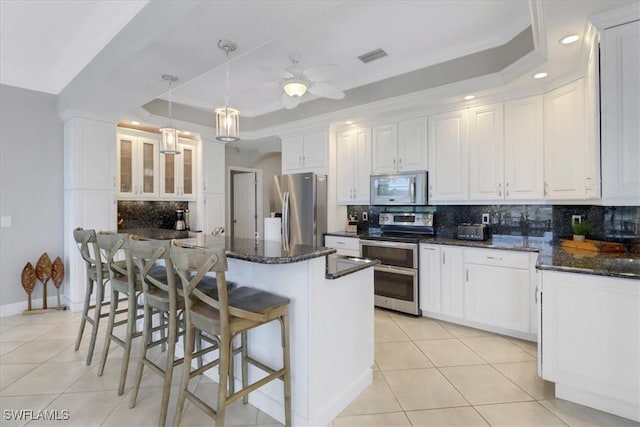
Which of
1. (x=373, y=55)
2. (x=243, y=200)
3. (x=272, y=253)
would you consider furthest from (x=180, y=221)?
(x=272, y=253)

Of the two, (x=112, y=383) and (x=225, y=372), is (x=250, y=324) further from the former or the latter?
(x=112, y=383)

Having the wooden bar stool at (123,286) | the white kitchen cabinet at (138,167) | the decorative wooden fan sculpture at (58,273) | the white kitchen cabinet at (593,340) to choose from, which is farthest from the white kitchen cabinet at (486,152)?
the decorative wooden fan sculpture at (58,273)

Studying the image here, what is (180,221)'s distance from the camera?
5148mm

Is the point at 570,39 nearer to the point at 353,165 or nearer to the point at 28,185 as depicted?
the point at 353,165

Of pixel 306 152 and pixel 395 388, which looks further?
pixel 306 152

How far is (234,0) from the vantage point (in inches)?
70.7

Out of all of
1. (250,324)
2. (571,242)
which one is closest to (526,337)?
(571,242)

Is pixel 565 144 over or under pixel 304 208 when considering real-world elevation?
over

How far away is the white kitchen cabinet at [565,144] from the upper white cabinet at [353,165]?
1.96 meters

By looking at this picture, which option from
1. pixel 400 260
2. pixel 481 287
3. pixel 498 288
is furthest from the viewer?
pixel 400 260

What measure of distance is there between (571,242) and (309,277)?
2.62 metres

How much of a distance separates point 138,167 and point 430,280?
4258mm

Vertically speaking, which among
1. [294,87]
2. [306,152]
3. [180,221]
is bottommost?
[180,221]

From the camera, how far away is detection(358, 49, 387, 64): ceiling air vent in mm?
3377
